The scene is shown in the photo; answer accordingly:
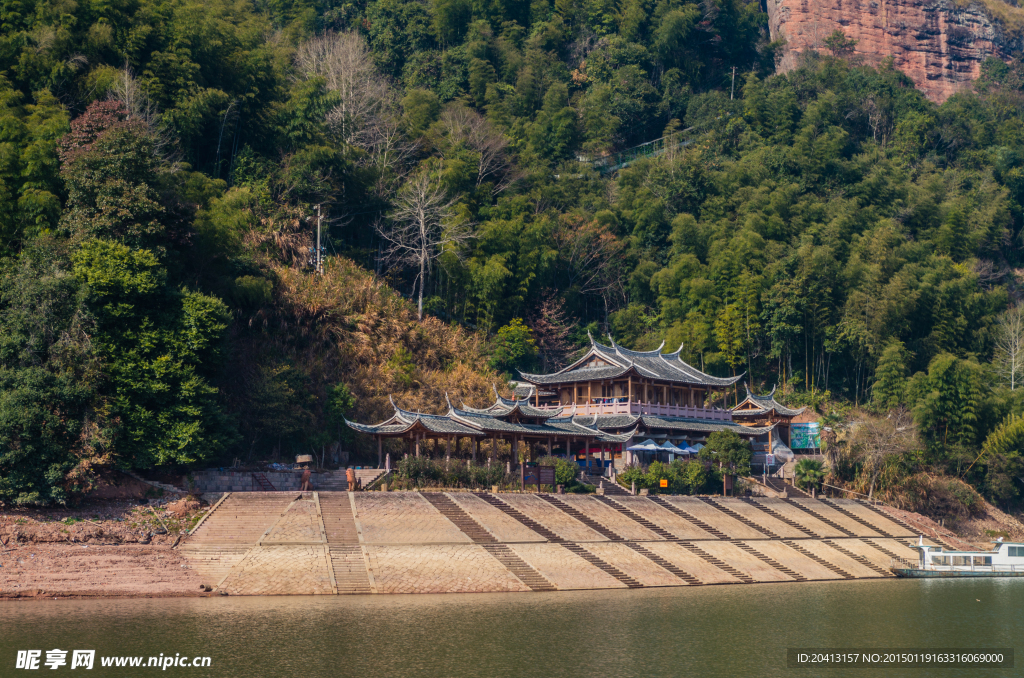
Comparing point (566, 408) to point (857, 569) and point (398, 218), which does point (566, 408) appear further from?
point (857, 569)

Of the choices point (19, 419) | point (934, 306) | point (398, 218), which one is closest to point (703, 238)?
point (934, 306)

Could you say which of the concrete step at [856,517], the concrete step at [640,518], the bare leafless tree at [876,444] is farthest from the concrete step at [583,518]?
the bare leafless tree at [876,444]

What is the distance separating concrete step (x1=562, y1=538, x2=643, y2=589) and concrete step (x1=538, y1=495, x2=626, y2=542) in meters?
2.13

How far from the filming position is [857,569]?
40156 millimetres

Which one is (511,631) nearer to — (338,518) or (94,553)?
(338,518)

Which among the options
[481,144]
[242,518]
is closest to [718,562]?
[242,518]

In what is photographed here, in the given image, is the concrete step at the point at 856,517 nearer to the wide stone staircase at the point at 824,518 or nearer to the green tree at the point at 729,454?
Answer: the wide stone staircase at the point at 824,518

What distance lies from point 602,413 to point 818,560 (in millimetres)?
16247

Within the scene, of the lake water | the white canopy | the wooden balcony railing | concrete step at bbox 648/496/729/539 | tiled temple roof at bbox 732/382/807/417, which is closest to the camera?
the lake water

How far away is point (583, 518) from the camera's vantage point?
1533 inches

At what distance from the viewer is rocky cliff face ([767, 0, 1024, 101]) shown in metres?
98.9

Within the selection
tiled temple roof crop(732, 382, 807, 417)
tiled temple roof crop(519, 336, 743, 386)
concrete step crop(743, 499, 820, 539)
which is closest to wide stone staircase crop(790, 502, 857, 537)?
concrete step crop(743, 499, 820, 539)

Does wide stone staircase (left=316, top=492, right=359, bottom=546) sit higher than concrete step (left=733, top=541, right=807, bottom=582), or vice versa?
wide stone staircase (left=316, top=492, right=359, bottom=546)

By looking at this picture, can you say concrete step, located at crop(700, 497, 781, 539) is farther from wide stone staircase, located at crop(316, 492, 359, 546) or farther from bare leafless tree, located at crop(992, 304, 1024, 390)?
bare leafless tree, located at crop(992, 304, 1024, 390)
